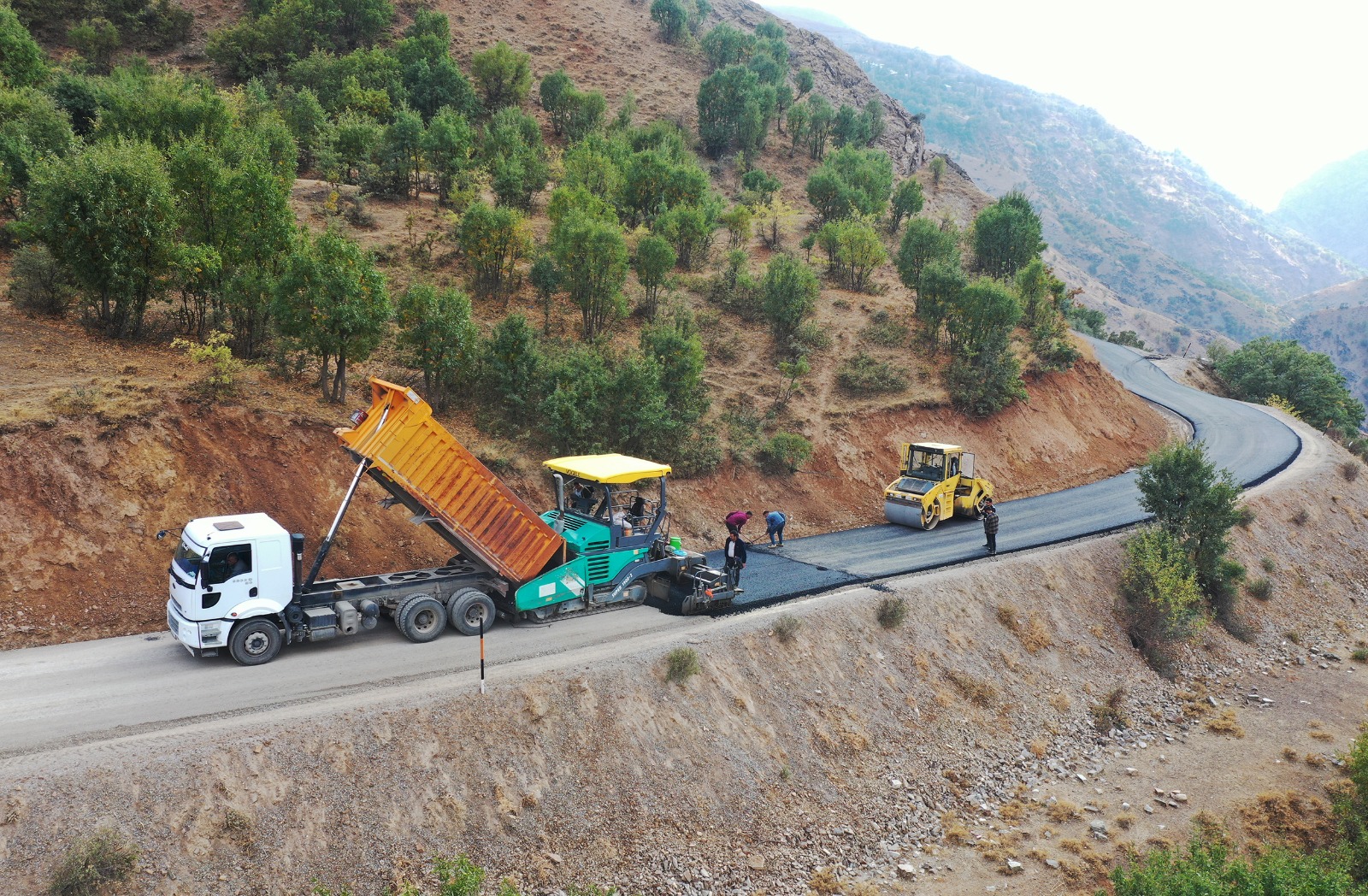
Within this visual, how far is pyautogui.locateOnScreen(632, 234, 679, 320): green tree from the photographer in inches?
1211

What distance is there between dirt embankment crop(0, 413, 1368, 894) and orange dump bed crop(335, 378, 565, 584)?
8.00 ft

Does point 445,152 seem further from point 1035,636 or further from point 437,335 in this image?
point 1035,636

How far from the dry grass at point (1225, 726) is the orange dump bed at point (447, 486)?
53.4 feet

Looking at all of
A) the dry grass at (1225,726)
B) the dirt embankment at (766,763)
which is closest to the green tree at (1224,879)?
the dirt embankment at (766,763)

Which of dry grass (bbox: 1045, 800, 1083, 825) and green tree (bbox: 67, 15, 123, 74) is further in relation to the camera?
green tree (bbox: 67, 15, 123, 74)

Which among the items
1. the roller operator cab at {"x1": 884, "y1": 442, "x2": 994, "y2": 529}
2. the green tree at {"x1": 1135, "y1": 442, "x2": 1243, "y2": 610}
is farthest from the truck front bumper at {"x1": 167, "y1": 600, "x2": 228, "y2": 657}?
the green tree at {"x1": 1135, "y1": 442, "x2": 1243, "y2": 610}

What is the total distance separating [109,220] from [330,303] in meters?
5.37

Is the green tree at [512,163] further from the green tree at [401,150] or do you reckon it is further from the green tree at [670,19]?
the green tree at [670,19]

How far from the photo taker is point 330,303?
63.7ft

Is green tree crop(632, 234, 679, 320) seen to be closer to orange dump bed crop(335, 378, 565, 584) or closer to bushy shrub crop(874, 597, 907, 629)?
bushy shrub crop(874, 597, 907, 629)

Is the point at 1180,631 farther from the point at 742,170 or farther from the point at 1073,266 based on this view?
the point at 1073,266

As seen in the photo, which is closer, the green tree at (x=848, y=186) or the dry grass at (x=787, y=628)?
the dry grass at (x=787, y=628)

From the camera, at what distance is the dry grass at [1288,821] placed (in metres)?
14.4

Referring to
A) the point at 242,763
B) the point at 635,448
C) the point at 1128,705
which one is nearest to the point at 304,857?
the point at 242,763
